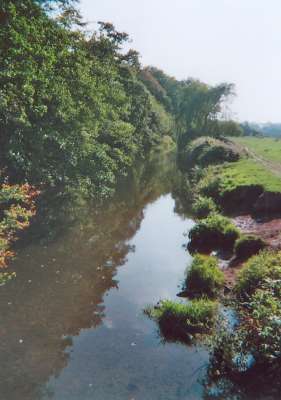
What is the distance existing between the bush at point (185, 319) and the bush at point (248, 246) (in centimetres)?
545

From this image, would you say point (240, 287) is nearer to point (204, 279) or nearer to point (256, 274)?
point (256, 274)

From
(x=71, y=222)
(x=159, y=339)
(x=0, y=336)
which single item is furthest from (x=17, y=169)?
(x=159, y=339)

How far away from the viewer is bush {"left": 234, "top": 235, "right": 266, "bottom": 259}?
17.7m

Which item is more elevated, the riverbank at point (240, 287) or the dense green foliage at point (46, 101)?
the dense green foliage at point (46, 101)

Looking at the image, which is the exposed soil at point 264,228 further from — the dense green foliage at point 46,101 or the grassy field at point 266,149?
the grassy field at point 266,149

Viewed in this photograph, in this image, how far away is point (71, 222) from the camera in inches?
972

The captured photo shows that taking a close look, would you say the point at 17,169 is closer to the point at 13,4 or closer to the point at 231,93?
the point at 13,4

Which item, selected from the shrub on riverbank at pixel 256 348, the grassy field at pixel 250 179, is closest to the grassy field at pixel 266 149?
the grassy field at pixel 250 179

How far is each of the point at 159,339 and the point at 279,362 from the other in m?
3.89

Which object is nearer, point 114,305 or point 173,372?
point 173,372

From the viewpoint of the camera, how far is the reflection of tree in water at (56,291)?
1076cm

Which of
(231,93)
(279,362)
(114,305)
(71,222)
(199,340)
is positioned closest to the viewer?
(279,362)

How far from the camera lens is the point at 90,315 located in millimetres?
13781

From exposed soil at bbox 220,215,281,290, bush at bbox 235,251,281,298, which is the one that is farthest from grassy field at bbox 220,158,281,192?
bush at bbox 235,251,281,298
